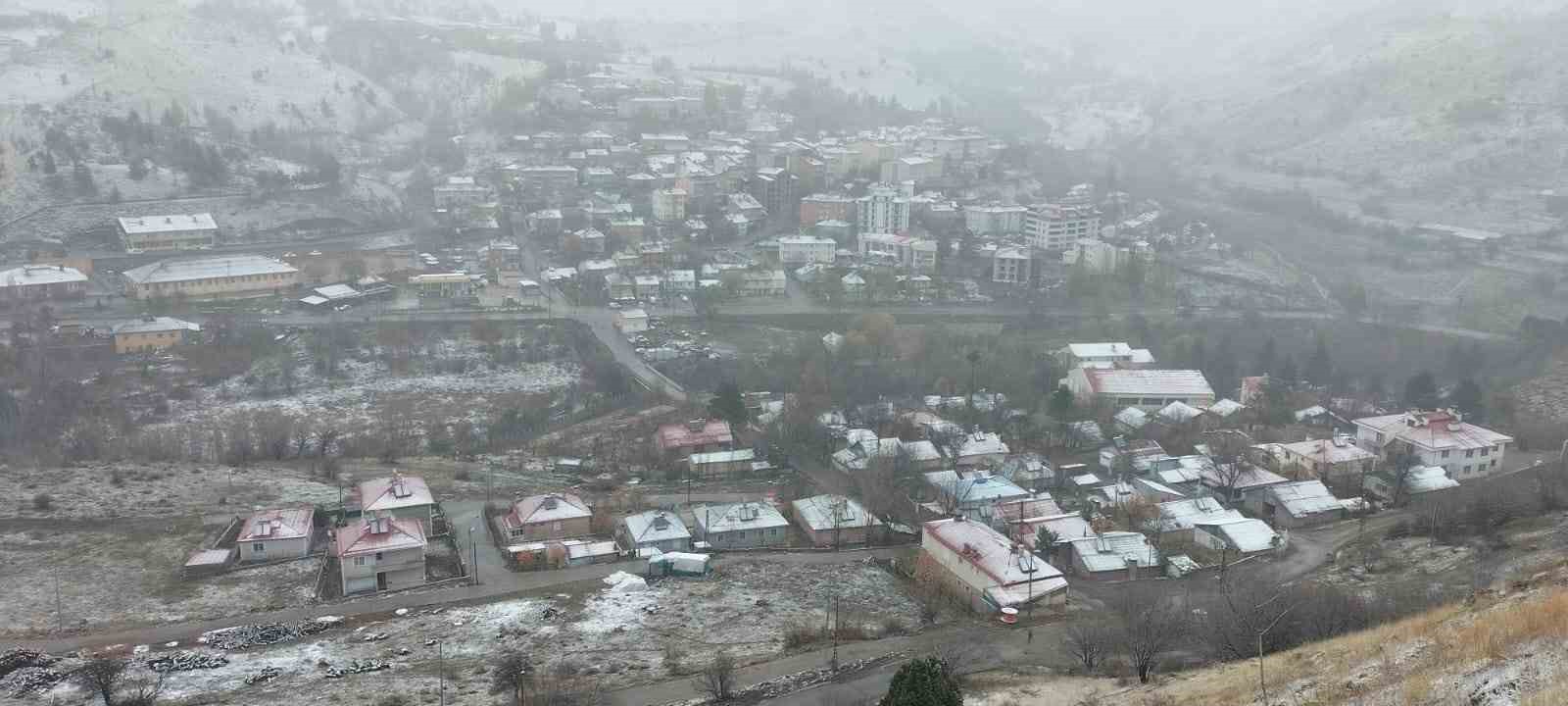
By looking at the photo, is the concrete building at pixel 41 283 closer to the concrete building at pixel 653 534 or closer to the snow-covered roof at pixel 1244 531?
the concrete building at pixel 653 534

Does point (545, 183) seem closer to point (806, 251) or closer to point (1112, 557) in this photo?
point (806, 251)

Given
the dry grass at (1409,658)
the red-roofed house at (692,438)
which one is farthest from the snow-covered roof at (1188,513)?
the red-roofed house at (692,438)

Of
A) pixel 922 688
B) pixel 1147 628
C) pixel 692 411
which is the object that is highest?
pixel 922 688

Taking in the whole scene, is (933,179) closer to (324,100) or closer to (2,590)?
(324,100)

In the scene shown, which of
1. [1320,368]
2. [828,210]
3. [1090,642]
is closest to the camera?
[1090,642]

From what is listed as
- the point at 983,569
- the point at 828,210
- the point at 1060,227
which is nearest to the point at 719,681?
the point at 983,569

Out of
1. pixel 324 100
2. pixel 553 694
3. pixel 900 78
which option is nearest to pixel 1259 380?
pixel 553 694

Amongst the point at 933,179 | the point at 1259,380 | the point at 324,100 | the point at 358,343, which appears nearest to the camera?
the point at 1259,380

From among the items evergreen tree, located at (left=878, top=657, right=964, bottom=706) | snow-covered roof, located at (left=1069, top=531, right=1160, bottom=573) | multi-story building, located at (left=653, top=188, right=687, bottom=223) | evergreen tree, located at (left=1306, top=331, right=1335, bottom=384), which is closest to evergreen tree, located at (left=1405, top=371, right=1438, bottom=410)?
evergreen tree, located at (left=1306, top=331, right=1335, bottom=384)
